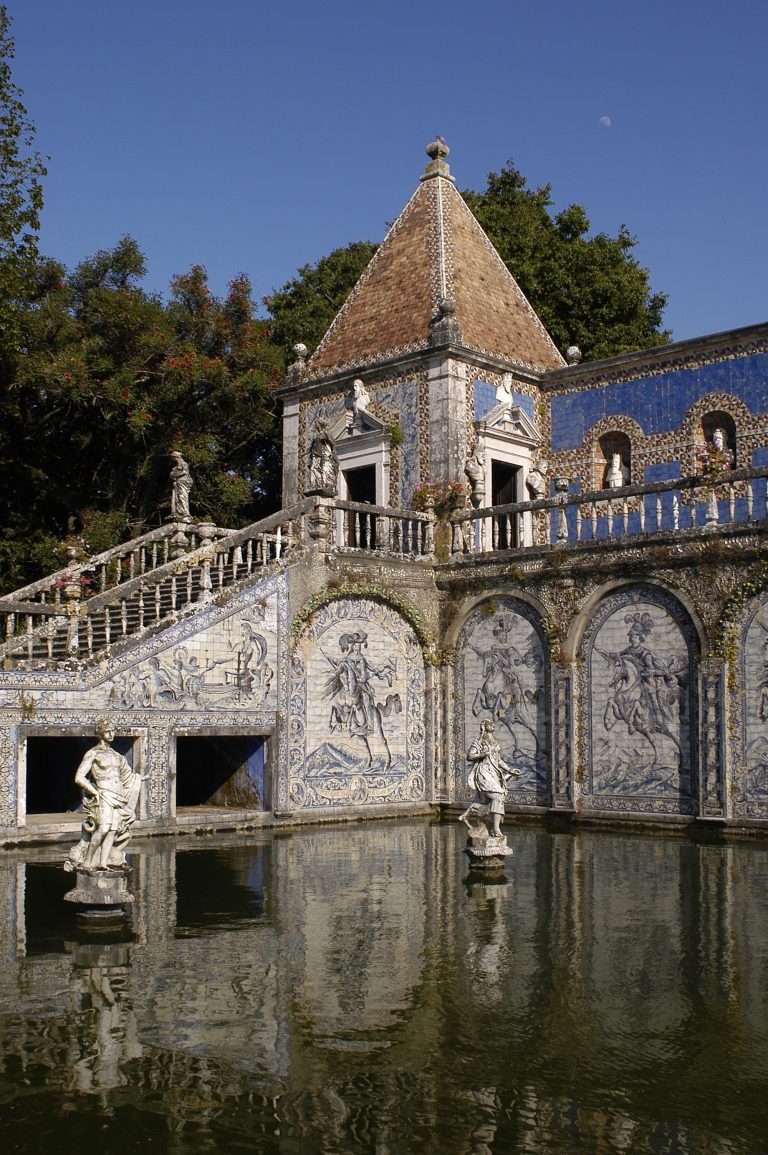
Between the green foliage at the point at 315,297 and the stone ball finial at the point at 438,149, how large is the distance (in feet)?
19.0

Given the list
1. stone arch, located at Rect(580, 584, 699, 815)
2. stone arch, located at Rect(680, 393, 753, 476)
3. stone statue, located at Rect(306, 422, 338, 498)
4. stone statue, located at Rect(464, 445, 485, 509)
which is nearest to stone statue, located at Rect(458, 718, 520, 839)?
stone arch, located at Rect(580, 584, 699, 815)

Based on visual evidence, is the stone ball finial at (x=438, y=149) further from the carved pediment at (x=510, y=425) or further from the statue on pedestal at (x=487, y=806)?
the statue on pedestal at (x=487, y=806)

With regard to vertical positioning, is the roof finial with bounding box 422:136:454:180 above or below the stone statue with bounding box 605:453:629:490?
above

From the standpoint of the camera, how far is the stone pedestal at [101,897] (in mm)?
10531

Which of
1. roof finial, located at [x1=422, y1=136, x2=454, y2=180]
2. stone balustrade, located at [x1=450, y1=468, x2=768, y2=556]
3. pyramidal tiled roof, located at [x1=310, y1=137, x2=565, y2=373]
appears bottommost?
stone balustrade, located at [x1=450, y1=468, x2=768, y2=556]

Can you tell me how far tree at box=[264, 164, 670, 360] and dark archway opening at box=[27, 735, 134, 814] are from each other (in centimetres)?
1412

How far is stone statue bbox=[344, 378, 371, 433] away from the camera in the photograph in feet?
78.2

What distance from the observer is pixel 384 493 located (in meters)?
23.4

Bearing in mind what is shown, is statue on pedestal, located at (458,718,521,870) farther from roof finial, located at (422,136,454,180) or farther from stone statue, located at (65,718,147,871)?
roof finial, located at (422,136,454,180)

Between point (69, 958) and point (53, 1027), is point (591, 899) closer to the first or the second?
point (69, 958)

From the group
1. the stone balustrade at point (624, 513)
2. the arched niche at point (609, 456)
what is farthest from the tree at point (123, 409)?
the arched niche at point (609, 456)

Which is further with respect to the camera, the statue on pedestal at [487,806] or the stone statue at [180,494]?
the stone statue at [180,494]

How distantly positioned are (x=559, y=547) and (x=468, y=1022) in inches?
502

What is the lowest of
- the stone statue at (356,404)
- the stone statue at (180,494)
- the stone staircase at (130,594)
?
the stone staircase at (130,594)
